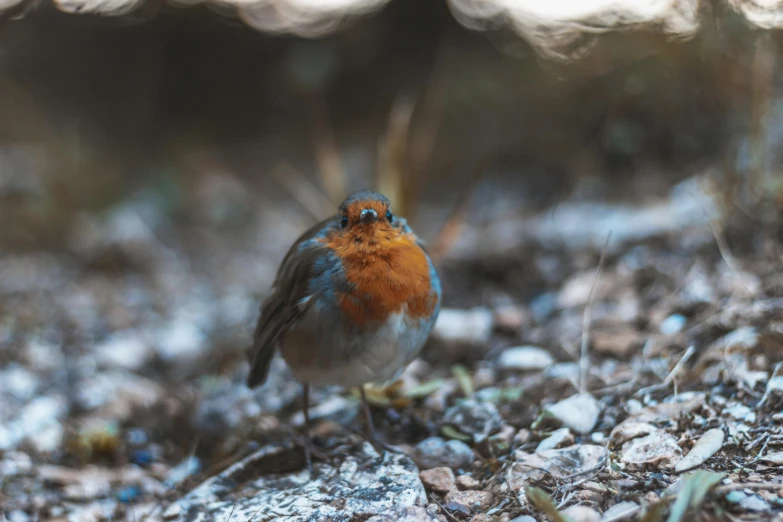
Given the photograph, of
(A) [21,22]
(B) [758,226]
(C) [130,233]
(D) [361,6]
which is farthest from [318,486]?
(D) [361,6]

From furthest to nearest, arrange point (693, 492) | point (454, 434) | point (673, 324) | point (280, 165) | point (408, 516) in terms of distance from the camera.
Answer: point (280, 165), point (673, 324), point (454, 434), point (408, 516), point (693, 492)

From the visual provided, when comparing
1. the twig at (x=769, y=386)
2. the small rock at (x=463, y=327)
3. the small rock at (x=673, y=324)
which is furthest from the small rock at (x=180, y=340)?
the twig at (x=769, y=386)

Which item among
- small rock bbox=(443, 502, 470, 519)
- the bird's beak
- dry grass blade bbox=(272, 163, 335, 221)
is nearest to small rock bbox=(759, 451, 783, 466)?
small rock bbox=(443, 502, 470, 519)

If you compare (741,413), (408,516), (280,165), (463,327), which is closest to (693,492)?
(741,413)

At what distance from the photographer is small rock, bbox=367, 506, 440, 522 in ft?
6.48

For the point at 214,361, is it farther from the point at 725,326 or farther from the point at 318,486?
the point at 725,326

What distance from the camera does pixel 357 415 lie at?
284 centimetres

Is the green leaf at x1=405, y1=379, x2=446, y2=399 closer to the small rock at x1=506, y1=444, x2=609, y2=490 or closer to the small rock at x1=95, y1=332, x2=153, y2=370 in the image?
the small rock at x1=506, y1=444, x2=609, y2=490

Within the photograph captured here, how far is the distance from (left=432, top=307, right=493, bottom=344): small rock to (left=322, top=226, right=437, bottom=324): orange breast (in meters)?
0.90

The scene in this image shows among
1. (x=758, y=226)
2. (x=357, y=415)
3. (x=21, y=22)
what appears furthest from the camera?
(x=21, y=22)

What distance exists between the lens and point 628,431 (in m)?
2.17

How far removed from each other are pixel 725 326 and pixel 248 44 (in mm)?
5868

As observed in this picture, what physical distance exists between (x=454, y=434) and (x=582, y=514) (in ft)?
2.43

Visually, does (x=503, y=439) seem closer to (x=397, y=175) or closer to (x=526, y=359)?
(x=526, y=359)
